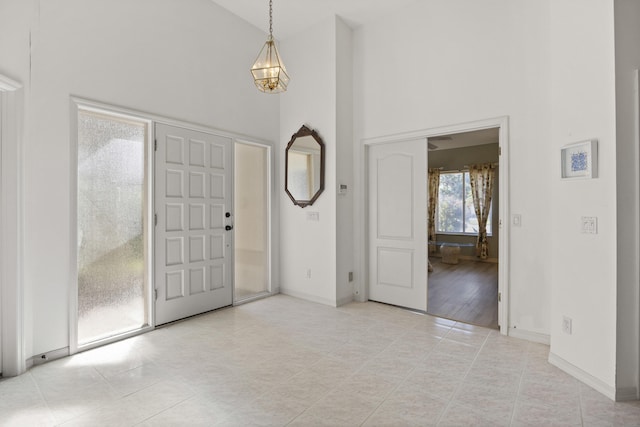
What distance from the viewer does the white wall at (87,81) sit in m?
2.69

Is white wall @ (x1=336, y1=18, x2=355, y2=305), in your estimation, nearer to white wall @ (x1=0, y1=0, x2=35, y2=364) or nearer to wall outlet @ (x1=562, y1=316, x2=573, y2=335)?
wall outlet @ (x1=562, y1=316, x2=573, y2=335)

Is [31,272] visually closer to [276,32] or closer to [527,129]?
[276,32]

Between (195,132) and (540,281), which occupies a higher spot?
(195,132)

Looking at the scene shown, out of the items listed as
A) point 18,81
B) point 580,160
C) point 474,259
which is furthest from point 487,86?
point 474,259

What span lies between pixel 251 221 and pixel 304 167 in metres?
1.09

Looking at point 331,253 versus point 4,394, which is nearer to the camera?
point 4,394

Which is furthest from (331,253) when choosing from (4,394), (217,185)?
(4,394)

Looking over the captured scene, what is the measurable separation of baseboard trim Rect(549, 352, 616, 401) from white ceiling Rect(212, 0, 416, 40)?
4.08 meters

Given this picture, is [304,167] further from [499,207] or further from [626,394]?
[626,394]

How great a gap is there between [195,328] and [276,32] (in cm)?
408

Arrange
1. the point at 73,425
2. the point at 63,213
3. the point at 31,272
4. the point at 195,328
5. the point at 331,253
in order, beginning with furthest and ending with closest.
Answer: the point at 331,253 → the point at 195,328 → the point at 63,213 → the point at 31,272 → the point at 73,425

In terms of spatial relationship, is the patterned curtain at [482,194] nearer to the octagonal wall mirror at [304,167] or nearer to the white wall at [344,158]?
the white wall at [344,158]

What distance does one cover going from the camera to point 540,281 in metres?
3.17

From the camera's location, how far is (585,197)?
2438 mm
